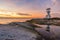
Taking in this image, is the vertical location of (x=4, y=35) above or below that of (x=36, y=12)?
below

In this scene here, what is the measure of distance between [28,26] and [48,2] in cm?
96

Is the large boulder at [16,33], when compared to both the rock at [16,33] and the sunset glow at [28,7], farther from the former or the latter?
the sunset glow at [28,7]

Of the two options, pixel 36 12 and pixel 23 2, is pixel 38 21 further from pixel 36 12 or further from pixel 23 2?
pixel 23 2

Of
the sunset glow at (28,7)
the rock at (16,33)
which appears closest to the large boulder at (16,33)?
the rock at (16,33)

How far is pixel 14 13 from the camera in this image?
3.59 m

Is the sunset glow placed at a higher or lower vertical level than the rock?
higher

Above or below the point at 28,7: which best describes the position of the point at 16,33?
below

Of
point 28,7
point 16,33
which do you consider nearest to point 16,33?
point 16,33

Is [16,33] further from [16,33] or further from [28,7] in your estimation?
[28,7]

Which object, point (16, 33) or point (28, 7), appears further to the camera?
point (28, 7)

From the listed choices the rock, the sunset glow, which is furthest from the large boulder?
the sunset glow

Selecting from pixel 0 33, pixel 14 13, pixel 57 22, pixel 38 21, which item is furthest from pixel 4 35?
pixel 57 22

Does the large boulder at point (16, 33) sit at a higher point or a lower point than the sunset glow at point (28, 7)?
lower

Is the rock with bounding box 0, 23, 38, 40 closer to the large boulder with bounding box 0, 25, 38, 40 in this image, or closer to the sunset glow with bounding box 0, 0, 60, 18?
the large boulder with bounding box 0, 25, 38, 40
